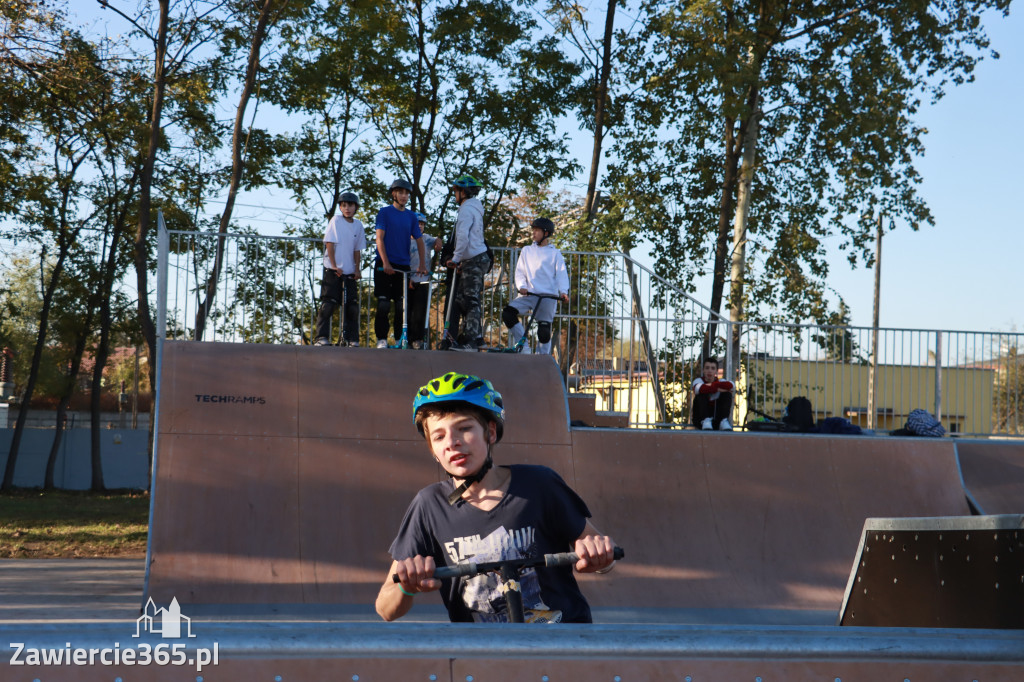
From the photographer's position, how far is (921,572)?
385 cm

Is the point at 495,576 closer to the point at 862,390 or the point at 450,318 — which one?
the point at 450,318

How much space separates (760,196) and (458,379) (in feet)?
59.2

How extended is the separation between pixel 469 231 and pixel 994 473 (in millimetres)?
7423

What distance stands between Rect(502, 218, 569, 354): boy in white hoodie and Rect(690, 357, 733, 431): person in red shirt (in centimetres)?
222

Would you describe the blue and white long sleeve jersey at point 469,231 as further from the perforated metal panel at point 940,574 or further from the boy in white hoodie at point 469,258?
the perforated metal panel at point 940,574

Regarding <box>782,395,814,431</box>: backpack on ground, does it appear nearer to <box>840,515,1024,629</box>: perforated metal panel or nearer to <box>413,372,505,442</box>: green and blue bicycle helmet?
<box>840,515,1024,629</box>: perforated metal panel

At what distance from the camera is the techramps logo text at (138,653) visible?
6.57 ft

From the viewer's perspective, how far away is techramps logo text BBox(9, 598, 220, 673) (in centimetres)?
200

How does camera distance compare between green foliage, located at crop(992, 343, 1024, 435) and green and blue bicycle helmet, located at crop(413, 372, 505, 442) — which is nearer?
green and blue bicycle helmet, located at crop(413, 372, 505, 442)

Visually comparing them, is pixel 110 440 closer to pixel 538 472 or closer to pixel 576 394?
pixel 576 394

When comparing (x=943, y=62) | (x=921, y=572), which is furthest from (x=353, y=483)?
(x=943, y=62)

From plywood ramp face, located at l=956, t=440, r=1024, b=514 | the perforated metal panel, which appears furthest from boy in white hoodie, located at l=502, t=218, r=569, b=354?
the perforated metal panel

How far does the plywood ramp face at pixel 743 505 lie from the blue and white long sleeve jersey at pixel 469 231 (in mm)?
2801

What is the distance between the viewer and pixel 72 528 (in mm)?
15547
